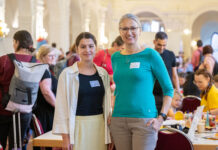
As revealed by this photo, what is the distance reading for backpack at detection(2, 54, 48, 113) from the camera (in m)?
3.51

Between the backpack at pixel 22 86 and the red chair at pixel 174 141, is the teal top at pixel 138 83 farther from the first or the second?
the backpack at pixel 22 86

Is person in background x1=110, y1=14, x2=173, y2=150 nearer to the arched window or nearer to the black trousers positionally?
the black trousers

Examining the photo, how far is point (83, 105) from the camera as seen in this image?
9.33ft

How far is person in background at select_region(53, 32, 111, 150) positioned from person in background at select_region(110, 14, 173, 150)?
223 millimetres

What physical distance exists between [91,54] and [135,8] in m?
22.2

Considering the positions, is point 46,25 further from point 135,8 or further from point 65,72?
point 65,72

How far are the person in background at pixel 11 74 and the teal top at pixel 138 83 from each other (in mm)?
1409

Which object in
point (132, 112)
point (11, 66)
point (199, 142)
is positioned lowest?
point (199, 142)

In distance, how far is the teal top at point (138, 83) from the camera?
260 centimetres

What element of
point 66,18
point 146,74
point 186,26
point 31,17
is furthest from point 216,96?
point 186,26

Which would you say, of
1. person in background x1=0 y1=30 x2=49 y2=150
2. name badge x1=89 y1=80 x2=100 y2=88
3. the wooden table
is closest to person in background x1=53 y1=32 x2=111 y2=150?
name badge x1=89 y1=80 x2=100 y2=88

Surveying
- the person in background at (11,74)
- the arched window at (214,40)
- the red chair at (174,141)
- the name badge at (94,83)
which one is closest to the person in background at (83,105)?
the name badge at (94,83)

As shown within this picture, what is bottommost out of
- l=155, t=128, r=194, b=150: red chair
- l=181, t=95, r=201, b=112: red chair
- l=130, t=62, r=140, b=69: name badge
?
l=181, t=95, r=201, b=112: red chair

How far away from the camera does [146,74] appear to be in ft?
8.62
